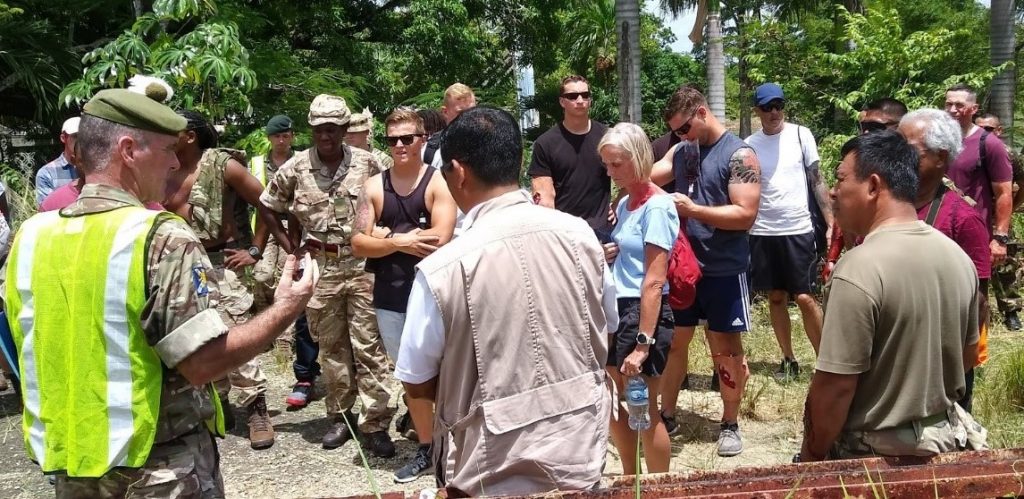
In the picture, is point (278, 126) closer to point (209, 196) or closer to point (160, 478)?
point (209, 196)

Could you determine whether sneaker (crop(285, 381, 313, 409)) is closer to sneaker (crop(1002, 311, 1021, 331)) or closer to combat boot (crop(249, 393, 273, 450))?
combat boot (crop(249, 393, 273, 450))

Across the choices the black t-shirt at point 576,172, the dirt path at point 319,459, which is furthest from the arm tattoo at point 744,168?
the dirt path at point 319,459

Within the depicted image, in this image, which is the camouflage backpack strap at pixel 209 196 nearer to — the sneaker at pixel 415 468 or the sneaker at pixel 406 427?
the sneaker at pixel 406 427

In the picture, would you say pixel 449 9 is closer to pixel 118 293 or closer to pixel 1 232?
pixel 1 232

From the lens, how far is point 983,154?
16.4 ft

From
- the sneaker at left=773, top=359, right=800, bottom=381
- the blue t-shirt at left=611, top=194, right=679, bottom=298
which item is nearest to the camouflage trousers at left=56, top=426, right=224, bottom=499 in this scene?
the blue t-shirt at left=611, top=194, right=679, bottom=298

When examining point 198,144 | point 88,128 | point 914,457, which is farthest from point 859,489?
point 198,144

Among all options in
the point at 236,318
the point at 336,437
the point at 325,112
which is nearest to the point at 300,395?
the point at 336,437

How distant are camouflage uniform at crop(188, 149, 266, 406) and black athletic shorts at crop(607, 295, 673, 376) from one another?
2.36 m

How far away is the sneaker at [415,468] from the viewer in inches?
183

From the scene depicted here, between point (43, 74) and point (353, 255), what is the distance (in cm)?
922

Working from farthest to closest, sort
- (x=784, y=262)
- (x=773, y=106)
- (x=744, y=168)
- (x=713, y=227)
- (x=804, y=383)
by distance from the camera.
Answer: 1. (x=804, y=383)
2. (x=784, y=262)
3. (x=773, y=106)
4. (x=713, y=227)
5. (x=744, y=168)

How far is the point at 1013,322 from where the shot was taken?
24.9 feet

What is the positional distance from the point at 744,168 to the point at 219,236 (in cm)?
311
